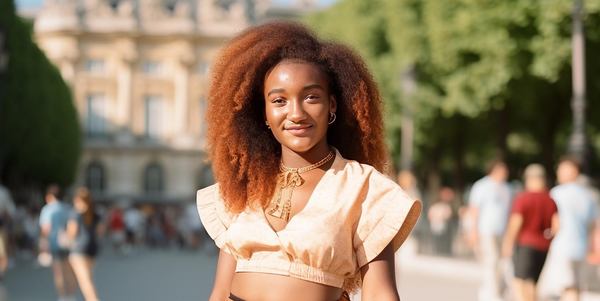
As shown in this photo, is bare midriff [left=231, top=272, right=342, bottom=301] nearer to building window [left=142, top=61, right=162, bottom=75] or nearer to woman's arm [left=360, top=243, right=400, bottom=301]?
woman's arm [left=360, top=243, right=400, bottom=301]

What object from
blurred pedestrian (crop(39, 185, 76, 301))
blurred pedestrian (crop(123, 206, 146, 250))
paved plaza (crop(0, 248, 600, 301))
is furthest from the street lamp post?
blurred pedestrian (crop(123, 206, 146, 250))

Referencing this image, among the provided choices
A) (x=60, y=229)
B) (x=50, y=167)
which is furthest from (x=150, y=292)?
(x=50, y=167)

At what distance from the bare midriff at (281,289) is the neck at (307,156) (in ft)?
1.24

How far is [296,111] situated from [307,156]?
0.55 feet

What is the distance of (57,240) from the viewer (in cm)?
1498

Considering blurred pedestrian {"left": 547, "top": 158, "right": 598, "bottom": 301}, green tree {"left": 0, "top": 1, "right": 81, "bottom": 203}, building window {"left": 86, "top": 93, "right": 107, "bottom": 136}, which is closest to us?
blurred pedestrian {"left": 547, "top": 158, "right": 598, "bottom": 301}

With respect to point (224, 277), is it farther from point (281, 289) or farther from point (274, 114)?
point (274, 114)

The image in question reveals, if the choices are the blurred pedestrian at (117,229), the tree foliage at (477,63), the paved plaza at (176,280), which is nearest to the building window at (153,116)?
the tree foliage at (477,63)

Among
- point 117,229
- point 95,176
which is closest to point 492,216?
point 117,229

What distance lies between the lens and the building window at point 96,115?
86312mm

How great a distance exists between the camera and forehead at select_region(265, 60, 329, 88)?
3629mm

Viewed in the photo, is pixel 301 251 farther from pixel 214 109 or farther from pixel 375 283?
pixel 214 109

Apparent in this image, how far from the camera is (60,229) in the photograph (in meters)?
14.9

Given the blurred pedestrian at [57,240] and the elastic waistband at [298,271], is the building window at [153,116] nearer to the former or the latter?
the blurred pedestrian at [57,240]
